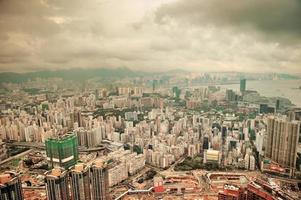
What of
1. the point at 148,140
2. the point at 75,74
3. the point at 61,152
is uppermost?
the point at 75,74

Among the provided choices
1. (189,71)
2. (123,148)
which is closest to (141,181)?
(123,148)

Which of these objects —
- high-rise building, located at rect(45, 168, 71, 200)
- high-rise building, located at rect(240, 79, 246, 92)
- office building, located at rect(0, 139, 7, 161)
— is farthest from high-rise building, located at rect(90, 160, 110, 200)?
high-rise building, located at rect(240, 79, 246, 92)

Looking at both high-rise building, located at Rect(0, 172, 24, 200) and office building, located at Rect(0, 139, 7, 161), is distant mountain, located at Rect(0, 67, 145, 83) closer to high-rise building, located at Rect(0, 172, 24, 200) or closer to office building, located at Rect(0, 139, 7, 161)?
office building, located at Rect(0, 139, 7, 161)

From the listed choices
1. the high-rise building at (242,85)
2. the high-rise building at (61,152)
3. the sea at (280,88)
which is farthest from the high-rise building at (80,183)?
the high-rise building at (242,85)

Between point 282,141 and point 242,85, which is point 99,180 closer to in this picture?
point 282,141

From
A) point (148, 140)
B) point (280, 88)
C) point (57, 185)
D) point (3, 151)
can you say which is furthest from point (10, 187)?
point (280, 88)

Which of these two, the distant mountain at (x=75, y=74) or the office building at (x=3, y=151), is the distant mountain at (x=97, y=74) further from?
the office building at (x=3, y=151)
